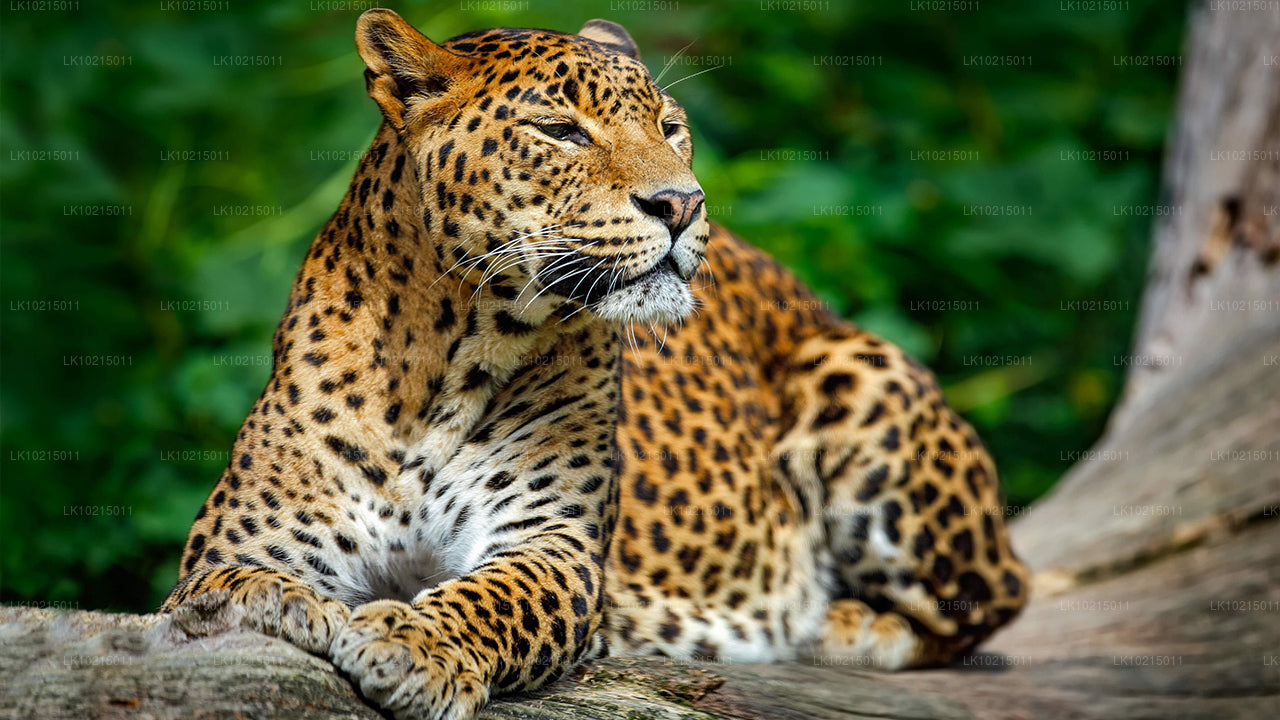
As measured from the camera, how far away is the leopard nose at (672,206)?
3699 mm

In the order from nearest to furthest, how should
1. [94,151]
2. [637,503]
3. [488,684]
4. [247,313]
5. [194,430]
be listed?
[488,684]
[637,503]
[194,430]
[247,313]
[94,151]

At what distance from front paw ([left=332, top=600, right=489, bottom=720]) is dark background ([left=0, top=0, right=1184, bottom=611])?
357 cm

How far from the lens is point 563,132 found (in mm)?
3881

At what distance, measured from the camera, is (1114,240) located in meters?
10.1

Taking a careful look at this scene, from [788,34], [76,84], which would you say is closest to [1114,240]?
[788,34]

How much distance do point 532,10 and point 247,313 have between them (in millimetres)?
3009

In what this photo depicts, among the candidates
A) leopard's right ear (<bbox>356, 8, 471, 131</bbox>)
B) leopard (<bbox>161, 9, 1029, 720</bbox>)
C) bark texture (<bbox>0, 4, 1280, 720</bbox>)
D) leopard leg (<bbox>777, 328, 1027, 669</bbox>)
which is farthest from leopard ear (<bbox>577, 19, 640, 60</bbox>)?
bark texture (<bbox>0, 4, 1280, 720</bbox>)

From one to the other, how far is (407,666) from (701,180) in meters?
6.04

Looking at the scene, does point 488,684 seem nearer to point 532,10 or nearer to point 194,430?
point 194,430

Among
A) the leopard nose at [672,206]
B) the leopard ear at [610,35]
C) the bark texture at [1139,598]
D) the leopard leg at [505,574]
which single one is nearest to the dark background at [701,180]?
the bark texture at [1139,598]

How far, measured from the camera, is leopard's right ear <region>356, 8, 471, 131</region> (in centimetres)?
394

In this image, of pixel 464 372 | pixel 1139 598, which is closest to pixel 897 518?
pixel 1139 598

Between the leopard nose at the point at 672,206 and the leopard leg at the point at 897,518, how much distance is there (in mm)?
2148

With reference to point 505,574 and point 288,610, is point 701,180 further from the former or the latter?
point 288,610
